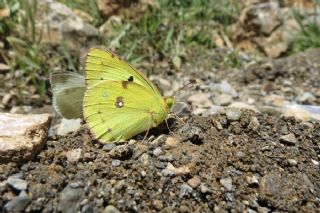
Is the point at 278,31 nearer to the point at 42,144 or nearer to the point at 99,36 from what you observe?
the point at 99,36

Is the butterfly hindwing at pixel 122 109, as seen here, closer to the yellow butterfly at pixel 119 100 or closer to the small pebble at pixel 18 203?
the yellow butterfly at pixel 119 100

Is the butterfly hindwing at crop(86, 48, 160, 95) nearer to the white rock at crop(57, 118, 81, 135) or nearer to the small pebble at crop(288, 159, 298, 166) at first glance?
the white rock at crop(57, 118, 81, 135)

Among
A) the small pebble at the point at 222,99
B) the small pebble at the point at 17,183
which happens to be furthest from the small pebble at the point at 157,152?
the small pebble at the point at 222,99

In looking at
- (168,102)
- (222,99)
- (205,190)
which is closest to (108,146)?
(168,102)

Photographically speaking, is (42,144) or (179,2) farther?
(179,2)

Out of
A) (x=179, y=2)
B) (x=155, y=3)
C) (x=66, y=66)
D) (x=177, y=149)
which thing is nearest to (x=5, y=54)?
(x=66, y=66)

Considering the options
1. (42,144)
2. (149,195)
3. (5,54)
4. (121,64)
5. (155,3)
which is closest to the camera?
(149,195)

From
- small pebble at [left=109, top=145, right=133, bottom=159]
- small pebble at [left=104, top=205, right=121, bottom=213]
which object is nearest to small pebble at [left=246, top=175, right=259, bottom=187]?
small pebble at [left=109, top=145, right=133, bottom=159]

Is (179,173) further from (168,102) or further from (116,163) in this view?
(168,102)
